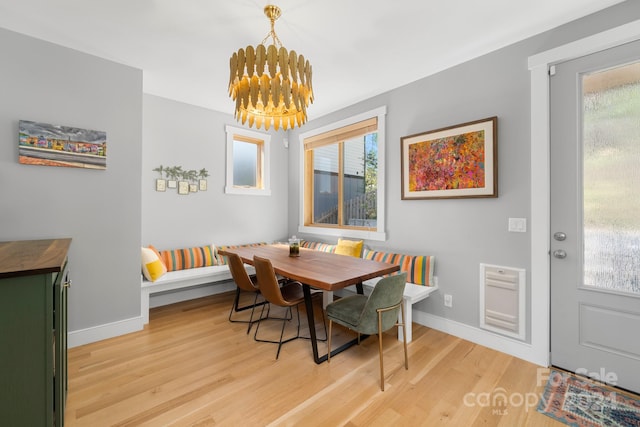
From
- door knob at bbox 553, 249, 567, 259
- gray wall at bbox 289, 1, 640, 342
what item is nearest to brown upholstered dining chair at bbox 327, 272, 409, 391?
gray wall at bbox 289, 1, 640, 342

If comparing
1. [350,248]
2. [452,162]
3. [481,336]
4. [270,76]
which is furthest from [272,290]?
[452,162]

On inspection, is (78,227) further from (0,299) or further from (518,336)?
(518,336)

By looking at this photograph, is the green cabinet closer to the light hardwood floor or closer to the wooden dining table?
the light hardwood floor

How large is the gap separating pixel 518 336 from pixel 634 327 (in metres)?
0.70

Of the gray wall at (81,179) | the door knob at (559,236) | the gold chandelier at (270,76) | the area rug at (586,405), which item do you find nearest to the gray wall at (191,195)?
the gray wall at (81,179)

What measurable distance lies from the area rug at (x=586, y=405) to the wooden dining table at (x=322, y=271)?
51.1 inches

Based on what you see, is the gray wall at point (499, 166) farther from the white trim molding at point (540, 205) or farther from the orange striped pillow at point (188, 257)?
the orange striped pillow at point (188, 257)

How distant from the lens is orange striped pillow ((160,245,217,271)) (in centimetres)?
342

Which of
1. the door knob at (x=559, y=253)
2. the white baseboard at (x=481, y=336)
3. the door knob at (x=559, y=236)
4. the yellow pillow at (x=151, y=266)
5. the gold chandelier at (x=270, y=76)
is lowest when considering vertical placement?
the white baseboard at (x=481, y=336)

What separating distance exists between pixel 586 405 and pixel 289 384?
1.93 meters

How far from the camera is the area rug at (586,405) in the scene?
5.36 ft

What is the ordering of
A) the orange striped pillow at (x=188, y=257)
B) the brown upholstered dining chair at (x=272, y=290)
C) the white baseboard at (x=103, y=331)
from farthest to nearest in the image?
the orange striped pillow at (x=188, y=257)
the white baseboard at (x=103, y=331)
the brown upholstered dining chair at (x=272, y=290)

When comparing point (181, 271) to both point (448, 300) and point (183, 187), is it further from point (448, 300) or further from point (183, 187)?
point (448, 300)

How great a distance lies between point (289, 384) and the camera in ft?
6.49
